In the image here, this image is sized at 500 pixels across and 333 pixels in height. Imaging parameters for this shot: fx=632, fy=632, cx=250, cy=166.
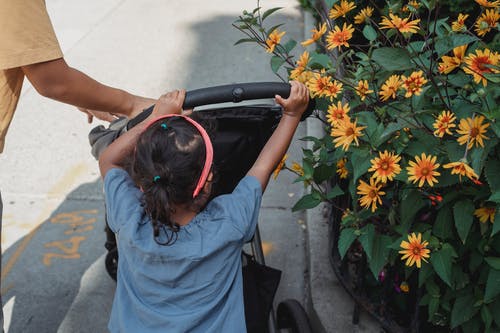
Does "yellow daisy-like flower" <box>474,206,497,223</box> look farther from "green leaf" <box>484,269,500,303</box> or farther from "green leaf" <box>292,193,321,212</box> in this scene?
"green leaf" <box>292,193,321,212</box>

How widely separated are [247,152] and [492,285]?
88 centimetres

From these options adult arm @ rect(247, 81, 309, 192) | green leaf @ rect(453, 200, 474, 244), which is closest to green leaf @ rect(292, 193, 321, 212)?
adult arm @ rect(247, 81, 309, 192)

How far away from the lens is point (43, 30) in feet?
6.84

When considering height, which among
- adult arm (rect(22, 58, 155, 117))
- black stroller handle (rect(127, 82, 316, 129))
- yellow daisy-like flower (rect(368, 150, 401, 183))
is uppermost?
black stroller handle (rect(127, 82, 316, 129))

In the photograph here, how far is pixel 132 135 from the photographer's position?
2016 mm

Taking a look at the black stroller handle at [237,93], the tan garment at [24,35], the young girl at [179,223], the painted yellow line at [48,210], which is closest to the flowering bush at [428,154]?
the black stroller handle at [237,93]

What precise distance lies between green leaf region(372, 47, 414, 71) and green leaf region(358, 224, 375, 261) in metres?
0.56

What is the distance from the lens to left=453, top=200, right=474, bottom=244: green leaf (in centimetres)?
179

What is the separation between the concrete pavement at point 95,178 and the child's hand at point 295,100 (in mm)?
1111

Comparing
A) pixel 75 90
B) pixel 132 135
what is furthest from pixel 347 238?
pixel 75 90

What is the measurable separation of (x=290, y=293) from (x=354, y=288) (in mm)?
629

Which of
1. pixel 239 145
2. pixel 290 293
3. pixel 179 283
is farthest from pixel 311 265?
pixel 179 283

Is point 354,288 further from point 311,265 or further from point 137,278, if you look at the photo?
point 137,278

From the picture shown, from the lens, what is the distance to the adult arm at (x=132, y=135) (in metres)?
1.99
